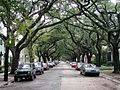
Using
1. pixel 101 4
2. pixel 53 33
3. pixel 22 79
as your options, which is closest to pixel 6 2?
pixel 22 79

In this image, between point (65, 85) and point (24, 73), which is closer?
point (65, 85)

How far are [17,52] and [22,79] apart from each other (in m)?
5.89

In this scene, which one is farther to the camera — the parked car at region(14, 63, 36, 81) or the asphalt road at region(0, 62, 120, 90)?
the parked car at region(14, 63, 36, 81)

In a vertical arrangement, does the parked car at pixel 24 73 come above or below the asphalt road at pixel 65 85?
above

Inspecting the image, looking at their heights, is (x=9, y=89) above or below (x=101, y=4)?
below

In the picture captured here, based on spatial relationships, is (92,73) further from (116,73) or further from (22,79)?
(22,79)

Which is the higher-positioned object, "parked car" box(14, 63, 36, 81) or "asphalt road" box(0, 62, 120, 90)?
"parked car" box(14, 63, 36, 81)

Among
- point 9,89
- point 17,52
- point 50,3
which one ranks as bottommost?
point 9,89

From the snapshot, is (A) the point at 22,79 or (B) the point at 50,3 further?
(A) the point at 22,79

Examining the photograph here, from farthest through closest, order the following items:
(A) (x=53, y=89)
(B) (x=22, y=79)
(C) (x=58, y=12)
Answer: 1. (C) (x=58, y=12)
2. (B) (x=22, y=79)
3. (A) (x=53, y=89)

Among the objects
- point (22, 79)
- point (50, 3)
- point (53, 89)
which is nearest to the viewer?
point (53, 89)

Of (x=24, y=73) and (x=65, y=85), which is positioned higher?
(x=24, y=73)

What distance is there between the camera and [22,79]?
3397cm

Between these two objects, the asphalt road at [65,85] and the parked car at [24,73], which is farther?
the parked car at [24,73]
